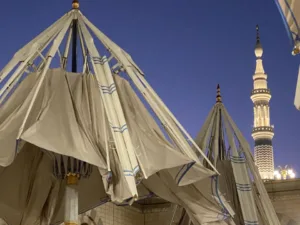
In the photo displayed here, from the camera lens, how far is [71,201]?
568cm

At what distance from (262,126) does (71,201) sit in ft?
117

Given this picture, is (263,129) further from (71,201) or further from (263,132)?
(71,201)

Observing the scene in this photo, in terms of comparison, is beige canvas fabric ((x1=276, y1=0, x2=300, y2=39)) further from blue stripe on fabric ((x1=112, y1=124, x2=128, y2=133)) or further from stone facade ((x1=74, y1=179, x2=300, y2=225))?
stone facade ((x1=74, y1=179, x2=300, y2=225))

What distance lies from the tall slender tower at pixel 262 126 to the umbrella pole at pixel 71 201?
108 feet

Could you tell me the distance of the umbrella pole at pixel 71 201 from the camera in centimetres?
561

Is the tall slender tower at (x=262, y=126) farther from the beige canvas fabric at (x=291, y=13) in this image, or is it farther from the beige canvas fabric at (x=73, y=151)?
the beige canvas fabric at (x=291, y=13)

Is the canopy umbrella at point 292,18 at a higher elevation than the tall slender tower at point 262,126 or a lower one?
lower

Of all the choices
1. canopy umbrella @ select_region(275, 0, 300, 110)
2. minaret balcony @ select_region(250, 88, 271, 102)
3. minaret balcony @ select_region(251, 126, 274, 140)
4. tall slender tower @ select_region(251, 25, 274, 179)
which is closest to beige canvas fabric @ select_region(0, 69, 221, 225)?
canopy umbrella @ select_region(275, 0, 300, 110)

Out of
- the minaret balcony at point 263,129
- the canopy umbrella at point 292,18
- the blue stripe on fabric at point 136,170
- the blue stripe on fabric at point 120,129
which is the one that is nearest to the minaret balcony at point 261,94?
the minaret balcony at point 263,129

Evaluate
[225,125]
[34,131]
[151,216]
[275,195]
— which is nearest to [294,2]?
[34,131]

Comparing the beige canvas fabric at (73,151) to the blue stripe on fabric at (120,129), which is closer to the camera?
the beige canvas fabric at (73,151)

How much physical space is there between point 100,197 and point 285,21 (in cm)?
423

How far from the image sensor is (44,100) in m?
5.52

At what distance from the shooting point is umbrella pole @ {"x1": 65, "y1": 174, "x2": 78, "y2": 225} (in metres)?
5.61
